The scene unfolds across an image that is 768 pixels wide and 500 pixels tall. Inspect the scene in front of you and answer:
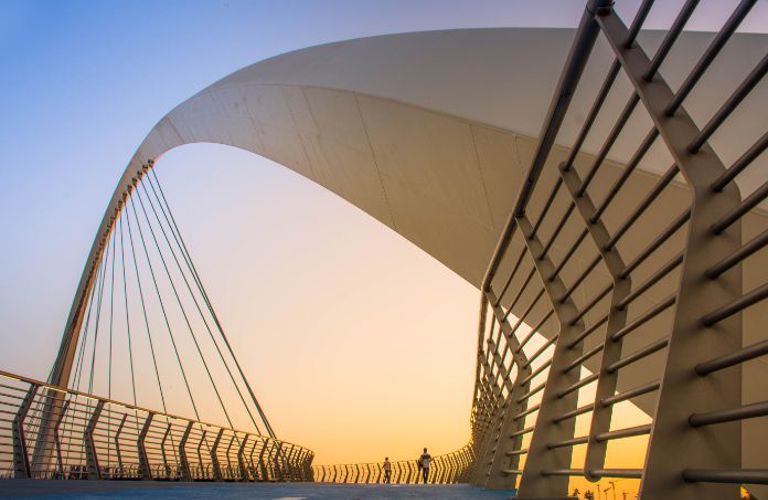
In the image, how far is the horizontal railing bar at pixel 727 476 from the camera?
1032mm

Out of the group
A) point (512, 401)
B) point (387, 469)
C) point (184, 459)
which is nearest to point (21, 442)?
point (184, 459)

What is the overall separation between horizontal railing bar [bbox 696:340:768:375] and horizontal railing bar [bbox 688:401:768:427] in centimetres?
9

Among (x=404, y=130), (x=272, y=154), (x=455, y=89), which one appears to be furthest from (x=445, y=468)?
(x=455, y=89)

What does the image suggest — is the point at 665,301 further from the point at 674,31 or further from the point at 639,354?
the point at 674,31

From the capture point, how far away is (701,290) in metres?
1.39

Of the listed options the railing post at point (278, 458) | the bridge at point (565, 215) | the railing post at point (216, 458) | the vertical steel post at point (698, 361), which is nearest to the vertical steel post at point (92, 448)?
the bridge at point (565, 215)

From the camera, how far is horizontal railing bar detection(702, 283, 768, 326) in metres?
1.16

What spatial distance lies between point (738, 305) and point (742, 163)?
0.96ft

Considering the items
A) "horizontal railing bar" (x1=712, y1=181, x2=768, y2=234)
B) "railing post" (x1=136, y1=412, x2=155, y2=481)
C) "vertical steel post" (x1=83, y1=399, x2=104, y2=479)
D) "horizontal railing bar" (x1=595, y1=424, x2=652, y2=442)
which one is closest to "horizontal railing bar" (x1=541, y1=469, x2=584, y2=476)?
"horizontal railing bar" (x1=595, y1=424, x2=652, y2=442)

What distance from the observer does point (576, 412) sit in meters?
2.25

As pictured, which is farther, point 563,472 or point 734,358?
point 563,472

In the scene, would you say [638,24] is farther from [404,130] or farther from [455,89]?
[404,130]

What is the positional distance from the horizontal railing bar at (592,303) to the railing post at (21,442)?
16.2 ft

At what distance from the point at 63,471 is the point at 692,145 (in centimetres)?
629
